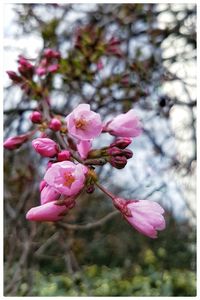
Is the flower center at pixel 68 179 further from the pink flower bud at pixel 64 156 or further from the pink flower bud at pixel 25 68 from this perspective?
the pink flower bud at pixel 25 68

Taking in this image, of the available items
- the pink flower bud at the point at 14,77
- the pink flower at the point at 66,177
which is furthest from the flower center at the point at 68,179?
the pink flower bud at the point at 14,77

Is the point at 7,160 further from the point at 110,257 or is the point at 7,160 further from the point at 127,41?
the point at 110,257

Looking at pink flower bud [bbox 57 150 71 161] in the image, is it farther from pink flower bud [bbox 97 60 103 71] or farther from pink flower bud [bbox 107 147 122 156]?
pink flower bud [bbox 97 60 103 71]

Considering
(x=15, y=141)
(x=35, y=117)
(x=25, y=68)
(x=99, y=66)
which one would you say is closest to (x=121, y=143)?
(x=35, y=117)

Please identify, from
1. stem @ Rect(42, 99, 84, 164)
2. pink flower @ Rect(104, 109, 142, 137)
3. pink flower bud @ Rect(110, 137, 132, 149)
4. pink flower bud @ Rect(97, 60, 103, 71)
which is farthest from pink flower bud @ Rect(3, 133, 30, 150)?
pink flower bud @ Rect(97, 60, 103, 71)

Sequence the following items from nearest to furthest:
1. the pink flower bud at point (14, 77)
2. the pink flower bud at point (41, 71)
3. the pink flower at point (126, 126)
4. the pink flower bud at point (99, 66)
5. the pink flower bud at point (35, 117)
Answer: the pink flower at point (126, 126) → the pink flower bud at point (35, 117) → the pink flower bud at point (14, 77) → the pink flower bud at point (41, 71) → the pink flower bud at point (99, 66)

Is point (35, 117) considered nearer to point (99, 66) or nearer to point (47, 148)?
point (47, 148)
